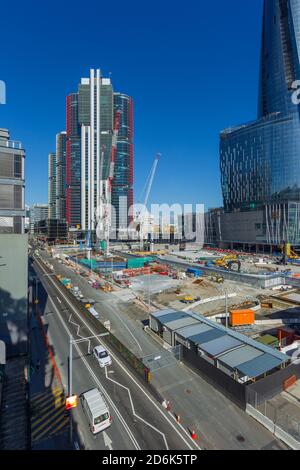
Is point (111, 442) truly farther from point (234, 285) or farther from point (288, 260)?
point (288, 260)

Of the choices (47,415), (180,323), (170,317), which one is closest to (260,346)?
(180,323)

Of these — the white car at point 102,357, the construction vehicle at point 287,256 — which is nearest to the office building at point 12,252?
the white car at point 102,357

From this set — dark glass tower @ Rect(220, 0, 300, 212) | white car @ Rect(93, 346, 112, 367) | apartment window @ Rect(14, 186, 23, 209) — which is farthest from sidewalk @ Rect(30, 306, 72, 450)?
dark glass tower @ Rect(220, 0, 300, 212)

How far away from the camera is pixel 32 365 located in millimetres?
24375

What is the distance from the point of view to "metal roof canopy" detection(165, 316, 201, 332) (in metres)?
28.4

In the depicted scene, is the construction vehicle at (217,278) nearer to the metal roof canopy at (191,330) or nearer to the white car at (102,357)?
the metal roof canopy at (191,330)

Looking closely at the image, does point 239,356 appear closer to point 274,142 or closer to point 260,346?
point 260,346

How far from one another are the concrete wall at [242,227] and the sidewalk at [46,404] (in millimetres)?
126819

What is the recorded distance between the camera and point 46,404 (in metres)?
19.2

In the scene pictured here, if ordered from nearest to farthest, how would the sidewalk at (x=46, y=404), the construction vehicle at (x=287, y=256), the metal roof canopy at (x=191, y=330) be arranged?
the sidewalk at (x=46, y=404) → the metal roof canopy at (x=191, y=330) → the construction vehicle at (x=287, y=256)

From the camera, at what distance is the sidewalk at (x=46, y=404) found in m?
15.8

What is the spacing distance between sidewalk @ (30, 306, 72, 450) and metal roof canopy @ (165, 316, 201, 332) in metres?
12.6
